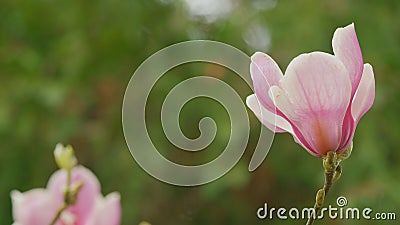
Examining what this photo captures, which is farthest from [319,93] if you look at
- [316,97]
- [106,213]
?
[106,213]

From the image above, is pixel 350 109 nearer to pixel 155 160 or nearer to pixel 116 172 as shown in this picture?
pixel 155 160

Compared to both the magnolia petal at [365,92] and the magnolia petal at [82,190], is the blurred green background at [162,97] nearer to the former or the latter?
the magnolia petal at [82,190]

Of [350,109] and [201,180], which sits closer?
[350,109]

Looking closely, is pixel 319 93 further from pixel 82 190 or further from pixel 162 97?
pixel 162 97

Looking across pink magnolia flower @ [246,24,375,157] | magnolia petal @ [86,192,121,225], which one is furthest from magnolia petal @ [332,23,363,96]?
magnolia petal @ [86,192,121,225]

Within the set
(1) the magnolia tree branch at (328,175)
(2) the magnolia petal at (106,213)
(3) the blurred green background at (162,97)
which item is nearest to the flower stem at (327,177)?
(1) the magnolia tree branch at (328,175)

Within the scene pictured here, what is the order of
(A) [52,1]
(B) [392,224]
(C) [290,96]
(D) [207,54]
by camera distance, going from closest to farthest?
(C) [290,96] → (B) [392,224] → (D) [207,54] → (A) [52,1]

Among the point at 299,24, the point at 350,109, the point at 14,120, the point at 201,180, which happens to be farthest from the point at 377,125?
Answer: the point at 350,109
